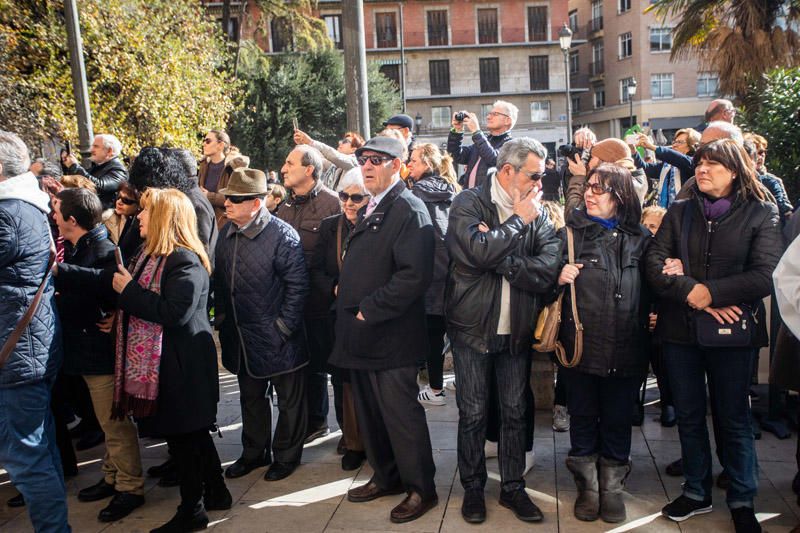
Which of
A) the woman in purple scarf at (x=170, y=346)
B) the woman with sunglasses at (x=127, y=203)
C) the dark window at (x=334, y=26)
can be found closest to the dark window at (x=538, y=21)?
the dark window at (x=334, y=26)

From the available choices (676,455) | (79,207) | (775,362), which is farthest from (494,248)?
(79,207)

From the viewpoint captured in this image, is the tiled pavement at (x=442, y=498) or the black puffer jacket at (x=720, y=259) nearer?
the black puffer jacket at (x=720, y=259)

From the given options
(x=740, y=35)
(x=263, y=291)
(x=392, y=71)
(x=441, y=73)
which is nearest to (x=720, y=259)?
(x=263, y=291)

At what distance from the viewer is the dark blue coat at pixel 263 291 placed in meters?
4.35

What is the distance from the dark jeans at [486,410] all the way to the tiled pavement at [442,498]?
0.24m

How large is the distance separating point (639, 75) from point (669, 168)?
40618mm

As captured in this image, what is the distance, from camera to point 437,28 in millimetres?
45531

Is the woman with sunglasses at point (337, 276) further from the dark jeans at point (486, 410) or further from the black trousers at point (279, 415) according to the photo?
the dark jeans at point (486, 410)

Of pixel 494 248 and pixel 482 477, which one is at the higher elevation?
pixel 494 248

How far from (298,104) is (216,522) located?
2928 centimetres

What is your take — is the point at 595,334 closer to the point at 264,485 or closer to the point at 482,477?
the point at 482,477

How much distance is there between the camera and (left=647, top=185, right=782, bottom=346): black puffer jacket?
348 centimetres

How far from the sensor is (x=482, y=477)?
3.93 meters

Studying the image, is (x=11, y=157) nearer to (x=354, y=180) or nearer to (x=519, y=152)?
(x=354, y=180)
